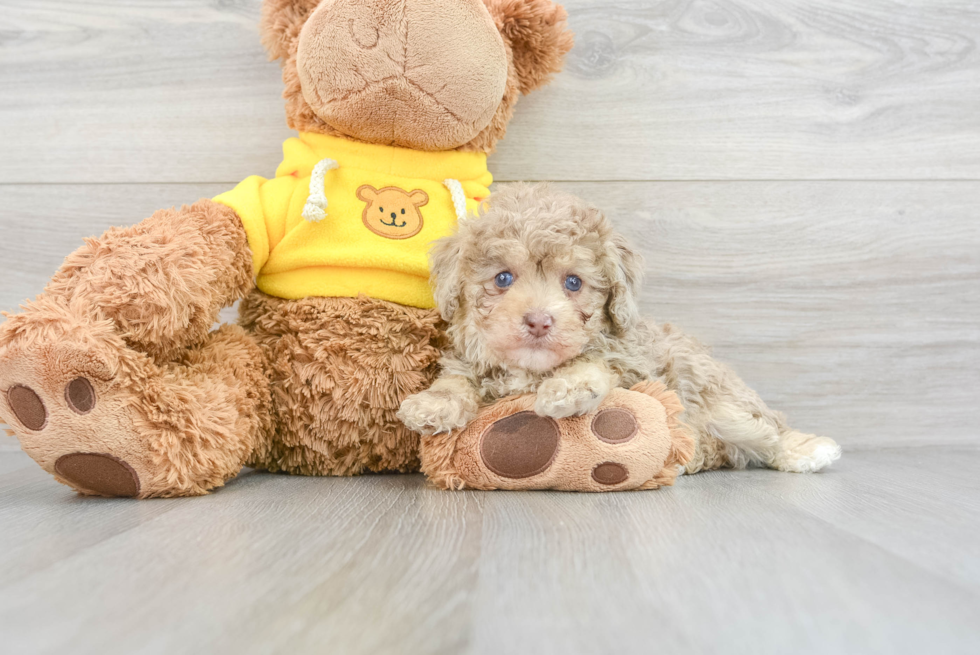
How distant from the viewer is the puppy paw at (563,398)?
3.17ft

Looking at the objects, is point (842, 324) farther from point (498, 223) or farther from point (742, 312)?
point (498, 223)

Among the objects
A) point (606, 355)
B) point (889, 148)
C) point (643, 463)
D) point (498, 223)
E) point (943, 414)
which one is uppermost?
point (889, 148)

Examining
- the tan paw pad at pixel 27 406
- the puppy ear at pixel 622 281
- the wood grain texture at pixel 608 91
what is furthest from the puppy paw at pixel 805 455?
the tan paw pad at pixel 27 406

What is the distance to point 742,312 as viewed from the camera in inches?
58.8

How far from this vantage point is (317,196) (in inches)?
44.2

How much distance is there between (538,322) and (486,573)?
394mm

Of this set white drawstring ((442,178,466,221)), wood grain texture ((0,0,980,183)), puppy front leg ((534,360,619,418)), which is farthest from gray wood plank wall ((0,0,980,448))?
puppy front leg ((534,360,619,418))

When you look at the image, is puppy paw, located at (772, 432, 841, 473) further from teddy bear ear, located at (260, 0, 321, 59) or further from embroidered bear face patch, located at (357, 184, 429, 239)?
teddy bear ear, located at (260, 0, 321, 59)

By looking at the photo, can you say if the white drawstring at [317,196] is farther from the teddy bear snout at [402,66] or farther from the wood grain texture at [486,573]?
the wood grain texture at [486,573]

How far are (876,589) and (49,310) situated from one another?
1004 millimetres

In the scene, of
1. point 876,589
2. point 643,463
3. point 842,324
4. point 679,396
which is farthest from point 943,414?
point 876,589

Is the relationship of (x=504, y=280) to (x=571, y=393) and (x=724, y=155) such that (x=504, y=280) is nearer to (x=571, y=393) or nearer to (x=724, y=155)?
(x=571, y=393)

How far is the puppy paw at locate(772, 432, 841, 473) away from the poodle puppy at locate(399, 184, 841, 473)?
0.23 meters

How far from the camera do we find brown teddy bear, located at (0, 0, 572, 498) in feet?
3.19
